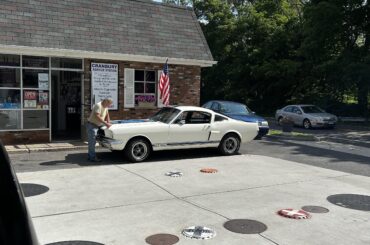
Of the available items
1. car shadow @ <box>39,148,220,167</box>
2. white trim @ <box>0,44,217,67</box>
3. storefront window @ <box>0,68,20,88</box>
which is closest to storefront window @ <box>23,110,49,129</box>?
storefront window @ <box>0,68,20,88</box>

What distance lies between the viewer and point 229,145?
1282 cm

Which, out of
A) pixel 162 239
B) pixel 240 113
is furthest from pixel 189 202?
pixel 240 113

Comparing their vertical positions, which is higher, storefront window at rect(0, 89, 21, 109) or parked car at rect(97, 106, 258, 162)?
storefront window at rect(0, 89, 21, 109)

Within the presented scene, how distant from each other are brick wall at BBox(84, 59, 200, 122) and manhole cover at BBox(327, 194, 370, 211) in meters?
9.05

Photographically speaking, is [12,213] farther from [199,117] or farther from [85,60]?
[85,60]

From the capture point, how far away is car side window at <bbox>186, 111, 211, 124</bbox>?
12.2 m

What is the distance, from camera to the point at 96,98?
48.6 feet

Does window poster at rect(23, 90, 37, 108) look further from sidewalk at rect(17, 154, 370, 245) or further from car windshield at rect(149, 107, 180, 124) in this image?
sidewalk at rect(17, 154, 370, 245)

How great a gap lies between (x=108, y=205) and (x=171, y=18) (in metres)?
11.5

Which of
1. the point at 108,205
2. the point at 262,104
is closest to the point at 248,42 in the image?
the point at 262,104

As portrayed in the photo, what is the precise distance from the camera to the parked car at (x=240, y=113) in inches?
663

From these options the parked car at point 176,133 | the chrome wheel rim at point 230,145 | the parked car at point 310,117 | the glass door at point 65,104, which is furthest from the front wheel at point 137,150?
the parked car at point 310,117

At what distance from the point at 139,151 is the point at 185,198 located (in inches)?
159

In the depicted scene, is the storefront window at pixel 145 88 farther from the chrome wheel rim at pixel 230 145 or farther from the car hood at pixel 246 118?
the chrome wheel rim at pixel 230 145
